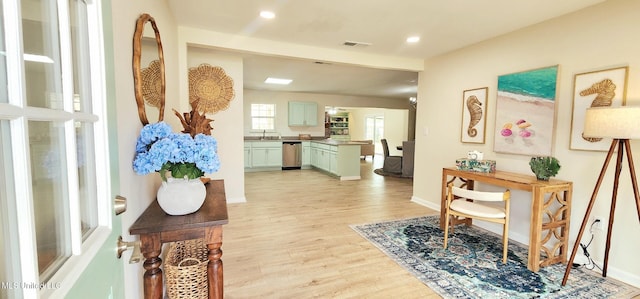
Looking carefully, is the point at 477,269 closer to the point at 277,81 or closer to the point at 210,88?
the point at 210,88

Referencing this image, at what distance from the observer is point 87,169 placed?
699 mm

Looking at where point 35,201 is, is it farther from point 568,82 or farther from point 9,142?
point 568,82

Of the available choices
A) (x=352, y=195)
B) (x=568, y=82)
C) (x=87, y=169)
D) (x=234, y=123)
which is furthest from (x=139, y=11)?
(x=352, y=195)

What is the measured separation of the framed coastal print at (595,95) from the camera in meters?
2.21

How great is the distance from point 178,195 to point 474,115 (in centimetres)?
339

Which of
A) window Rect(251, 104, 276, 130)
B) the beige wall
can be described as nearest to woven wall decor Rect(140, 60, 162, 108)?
window Rect(251, 104, 276, 130)

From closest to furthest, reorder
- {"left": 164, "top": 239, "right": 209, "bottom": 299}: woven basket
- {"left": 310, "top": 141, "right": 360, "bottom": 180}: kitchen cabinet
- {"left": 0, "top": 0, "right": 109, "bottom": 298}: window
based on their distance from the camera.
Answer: {"left": 0, "top": 0, "right": 109, "bottom": 298}: window, {"left": 164, "top": 239, "right": 209, "bottom": 299}: woven basket, {"left": 310, "top": 141, "right": 360, "bottom": 180}: kitchen cabinet

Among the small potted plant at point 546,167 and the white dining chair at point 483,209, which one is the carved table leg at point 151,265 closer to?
the white dining chair at point 483,209

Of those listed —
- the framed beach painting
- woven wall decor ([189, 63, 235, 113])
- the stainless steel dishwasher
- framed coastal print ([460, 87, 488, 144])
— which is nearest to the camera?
the framed beach painting

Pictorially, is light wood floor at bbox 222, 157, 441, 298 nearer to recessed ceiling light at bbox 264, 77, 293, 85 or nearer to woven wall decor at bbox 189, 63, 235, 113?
woven wall decor at bbox 189, 63, 235, 113

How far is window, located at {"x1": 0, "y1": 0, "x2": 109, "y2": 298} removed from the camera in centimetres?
41

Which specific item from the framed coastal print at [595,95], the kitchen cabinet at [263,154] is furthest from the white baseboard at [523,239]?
the kitchen cabinet at [263,154]

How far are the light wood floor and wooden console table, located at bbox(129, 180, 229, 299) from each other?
2.33 ft

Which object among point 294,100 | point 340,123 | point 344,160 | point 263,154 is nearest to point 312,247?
point 344,160
